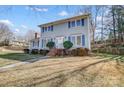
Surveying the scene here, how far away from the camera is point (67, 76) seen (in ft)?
17.4

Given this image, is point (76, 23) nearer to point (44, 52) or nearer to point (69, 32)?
point (69, 32)

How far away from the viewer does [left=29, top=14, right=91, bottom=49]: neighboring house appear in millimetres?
9406

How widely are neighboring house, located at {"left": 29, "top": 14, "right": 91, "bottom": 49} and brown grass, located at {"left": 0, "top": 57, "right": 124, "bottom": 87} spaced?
10.3 ft

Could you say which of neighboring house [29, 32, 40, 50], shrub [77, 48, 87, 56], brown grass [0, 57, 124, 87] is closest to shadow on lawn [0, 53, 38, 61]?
neighboring house [29, 32, 40, 50]

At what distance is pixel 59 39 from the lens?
397 inches

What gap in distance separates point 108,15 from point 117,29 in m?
1.45

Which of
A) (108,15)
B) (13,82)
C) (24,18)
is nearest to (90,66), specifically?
(13,82)

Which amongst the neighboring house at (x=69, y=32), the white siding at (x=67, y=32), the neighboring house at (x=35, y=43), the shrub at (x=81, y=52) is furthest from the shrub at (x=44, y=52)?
the shrub at (x=81, y=52)

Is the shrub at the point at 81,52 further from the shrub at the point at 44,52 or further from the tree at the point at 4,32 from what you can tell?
the tree at the point at 4,32

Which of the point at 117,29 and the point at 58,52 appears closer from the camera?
the point at 58,52

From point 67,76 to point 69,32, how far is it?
17.0 ft

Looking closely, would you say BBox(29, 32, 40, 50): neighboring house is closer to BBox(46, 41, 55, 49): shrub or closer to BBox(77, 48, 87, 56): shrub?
BBox(46, 41, 55, 49): shrub

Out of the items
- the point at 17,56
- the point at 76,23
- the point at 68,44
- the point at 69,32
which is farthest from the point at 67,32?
the point at 17,56
